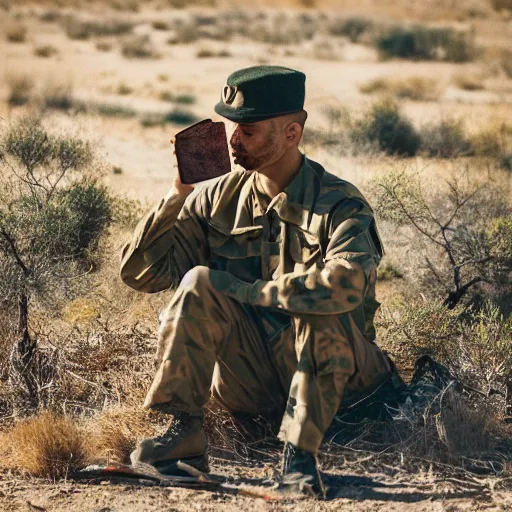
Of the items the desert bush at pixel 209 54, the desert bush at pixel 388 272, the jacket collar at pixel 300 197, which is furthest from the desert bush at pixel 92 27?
the jacket collar at pixel 300 197

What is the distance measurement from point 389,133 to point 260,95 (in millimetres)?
9169

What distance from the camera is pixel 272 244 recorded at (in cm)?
463

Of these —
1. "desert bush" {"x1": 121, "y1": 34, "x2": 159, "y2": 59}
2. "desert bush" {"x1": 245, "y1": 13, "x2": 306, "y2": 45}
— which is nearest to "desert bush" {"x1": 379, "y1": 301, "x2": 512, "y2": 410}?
"desert bush" {"x1": 121, "y1": 34, "x2": 159, "y2": 59}

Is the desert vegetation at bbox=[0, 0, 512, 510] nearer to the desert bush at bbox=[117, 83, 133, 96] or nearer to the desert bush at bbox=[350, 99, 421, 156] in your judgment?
the desert bush at bbox=[350, 99, 421, 156]

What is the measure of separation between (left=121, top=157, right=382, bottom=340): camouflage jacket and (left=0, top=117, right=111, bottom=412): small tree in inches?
Result: 43.4

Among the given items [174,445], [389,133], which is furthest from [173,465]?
[389,133]

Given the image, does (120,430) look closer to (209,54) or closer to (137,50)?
(209,54)

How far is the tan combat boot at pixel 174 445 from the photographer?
14.5 ft

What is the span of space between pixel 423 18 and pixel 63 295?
3614 cm

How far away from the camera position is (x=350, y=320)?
174 inches

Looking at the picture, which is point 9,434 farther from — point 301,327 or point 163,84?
point 163,84

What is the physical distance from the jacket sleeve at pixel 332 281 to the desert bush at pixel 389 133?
8.66 meters

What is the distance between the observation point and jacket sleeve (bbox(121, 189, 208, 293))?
4.54 m

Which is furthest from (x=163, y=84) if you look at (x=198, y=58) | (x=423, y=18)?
(x=423, y=18)
